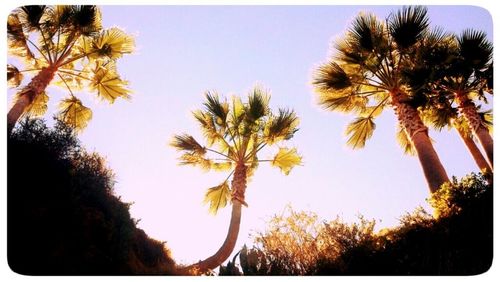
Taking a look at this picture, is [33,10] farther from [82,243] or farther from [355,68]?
[355,68]

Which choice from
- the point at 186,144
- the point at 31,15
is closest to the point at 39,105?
the point at 31,15

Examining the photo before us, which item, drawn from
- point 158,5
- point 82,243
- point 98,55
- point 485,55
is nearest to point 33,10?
point 98,55

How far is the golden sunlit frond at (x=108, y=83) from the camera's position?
8672 mm

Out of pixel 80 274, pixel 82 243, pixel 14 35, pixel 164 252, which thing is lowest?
pixel 80 274

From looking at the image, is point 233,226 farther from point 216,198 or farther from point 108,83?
point 108,83

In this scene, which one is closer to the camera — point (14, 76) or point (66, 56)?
point (14, 76)

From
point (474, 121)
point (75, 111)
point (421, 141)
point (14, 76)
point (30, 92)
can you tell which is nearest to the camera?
point (14, 76)

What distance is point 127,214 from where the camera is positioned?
6.12m

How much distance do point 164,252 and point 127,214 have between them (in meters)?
1.47

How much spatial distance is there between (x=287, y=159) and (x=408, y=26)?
4.49 metres

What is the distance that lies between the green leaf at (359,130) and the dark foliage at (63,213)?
18.6 feet

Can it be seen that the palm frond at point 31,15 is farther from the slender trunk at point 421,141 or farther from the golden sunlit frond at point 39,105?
the slender trunk at point 421,141

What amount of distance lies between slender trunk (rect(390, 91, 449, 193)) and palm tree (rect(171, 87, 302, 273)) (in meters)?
2.64

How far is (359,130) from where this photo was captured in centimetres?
913
